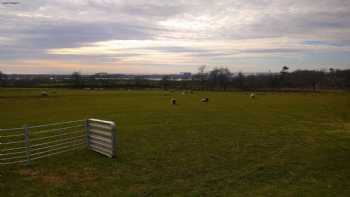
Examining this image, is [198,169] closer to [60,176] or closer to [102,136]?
[102,136]

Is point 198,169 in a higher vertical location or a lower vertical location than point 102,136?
lower

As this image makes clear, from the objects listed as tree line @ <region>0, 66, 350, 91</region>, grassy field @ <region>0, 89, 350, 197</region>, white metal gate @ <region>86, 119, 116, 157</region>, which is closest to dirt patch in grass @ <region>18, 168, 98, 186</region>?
grassy field @ <region>0, 89, 350, 197</region>

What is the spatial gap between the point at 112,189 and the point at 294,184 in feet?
13.6

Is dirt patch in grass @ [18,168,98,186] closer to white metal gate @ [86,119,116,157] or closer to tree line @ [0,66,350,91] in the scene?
white metal gate @ [86,119,116,157]

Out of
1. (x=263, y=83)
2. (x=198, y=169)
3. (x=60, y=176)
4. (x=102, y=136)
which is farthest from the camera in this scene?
(x=263, y=83)

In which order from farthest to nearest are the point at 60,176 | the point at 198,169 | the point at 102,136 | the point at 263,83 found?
the point at 263,83 → the point at 102,136 → the point at 198,169 → the point at 60,176

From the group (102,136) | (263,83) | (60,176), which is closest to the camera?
(60,176)

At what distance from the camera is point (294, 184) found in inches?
286

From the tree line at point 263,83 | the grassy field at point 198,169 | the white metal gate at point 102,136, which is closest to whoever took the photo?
the grassy field at point 198,169

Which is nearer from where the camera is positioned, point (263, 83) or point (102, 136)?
point (102, 136)

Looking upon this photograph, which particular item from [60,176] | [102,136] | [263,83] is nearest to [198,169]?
[102,136]

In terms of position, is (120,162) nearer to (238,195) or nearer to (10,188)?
(10,188)

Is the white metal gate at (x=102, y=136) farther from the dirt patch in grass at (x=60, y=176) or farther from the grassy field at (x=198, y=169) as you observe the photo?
the dirt patch in grass at (x=60, y=176)

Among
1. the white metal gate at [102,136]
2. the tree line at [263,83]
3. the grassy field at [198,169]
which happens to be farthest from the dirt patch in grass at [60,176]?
the tree line at [263,83]
